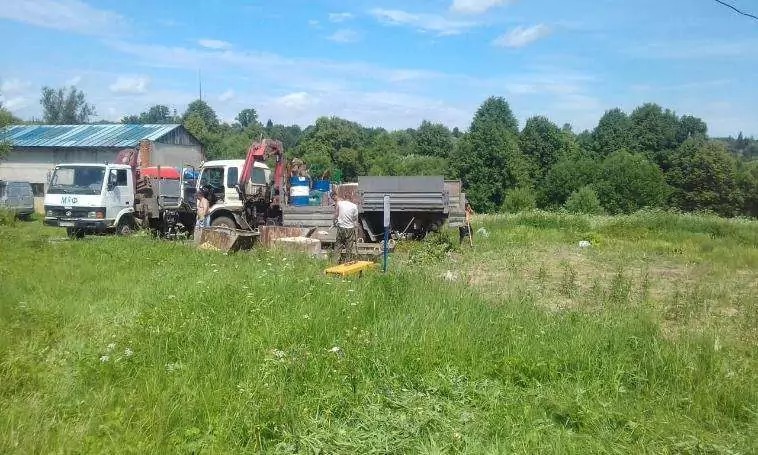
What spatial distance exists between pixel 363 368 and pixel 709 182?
6404 centimetres

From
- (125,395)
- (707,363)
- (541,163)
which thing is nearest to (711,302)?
(707,363)

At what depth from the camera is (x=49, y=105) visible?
100812mm

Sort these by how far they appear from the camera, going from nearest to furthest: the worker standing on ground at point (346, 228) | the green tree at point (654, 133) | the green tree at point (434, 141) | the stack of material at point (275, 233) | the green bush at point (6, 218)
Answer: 1. the worker standing on ground at point (346, 228)
2. the stack of material at point (275, 233)
3. the green bush at point (6, 218)
4. the green tree at point (654, 133)
5. the green tree at point (434, 141)

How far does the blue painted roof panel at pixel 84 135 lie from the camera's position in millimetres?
38781

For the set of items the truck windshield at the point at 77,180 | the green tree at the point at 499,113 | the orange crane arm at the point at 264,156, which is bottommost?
the truck windshield at the point at 77,180

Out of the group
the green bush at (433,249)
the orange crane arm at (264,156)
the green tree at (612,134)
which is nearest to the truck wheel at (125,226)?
the orange crane arm at (264,156)

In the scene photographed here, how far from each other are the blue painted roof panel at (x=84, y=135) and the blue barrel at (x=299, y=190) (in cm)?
2195

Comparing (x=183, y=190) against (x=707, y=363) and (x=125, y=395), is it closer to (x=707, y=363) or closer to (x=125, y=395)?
(x=125, y=395)

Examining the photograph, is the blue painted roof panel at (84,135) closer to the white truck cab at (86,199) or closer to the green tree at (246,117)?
the white truck cab at (86,199)

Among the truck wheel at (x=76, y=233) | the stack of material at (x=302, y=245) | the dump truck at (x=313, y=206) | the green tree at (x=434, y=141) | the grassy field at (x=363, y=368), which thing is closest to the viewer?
the grassy field at (x=363, y=368)

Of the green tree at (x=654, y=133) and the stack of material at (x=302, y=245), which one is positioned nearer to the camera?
the stack of material at (x=302, y=245)

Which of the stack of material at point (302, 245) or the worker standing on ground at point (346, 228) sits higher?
the worker standing on ground at point (346, 228)

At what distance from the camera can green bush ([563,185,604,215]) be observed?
181 ft

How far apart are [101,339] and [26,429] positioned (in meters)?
1.96
